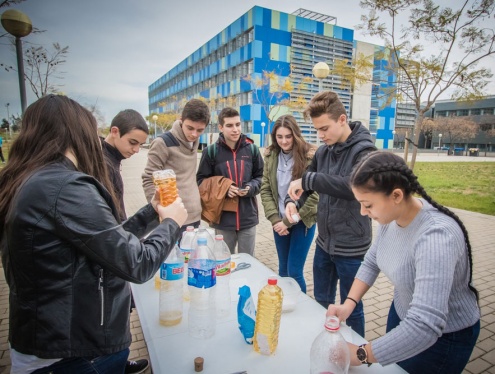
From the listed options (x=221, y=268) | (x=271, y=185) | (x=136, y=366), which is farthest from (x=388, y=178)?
(x=136, y=366)

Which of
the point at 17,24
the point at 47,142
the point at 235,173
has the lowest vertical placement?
the point at 235,173

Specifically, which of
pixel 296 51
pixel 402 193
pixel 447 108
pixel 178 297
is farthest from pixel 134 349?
pixel 447 108

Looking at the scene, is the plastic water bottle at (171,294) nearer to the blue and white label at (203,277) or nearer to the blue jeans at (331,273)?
the blue and white label at (203,277)

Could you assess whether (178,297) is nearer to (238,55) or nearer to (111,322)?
(111,322)

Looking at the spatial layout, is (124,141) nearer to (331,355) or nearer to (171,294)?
(171,294)

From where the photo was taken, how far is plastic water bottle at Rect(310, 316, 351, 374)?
3.87 feet

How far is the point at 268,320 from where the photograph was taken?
4.37ft

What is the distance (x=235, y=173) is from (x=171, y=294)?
185 centimetres

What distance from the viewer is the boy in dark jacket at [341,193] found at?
215 centimetres

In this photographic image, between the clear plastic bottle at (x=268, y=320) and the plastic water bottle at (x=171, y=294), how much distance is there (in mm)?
507

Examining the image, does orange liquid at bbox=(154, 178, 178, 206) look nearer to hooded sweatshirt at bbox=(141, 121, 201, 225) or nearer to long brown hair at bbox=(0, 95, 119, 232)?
long brown hair at bbox=(0, 95, 119, 232)

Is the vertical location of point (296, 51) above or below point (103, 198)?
above

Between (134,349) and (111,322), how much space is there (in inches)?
76.0

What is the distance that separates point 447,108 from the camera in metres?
61.1
